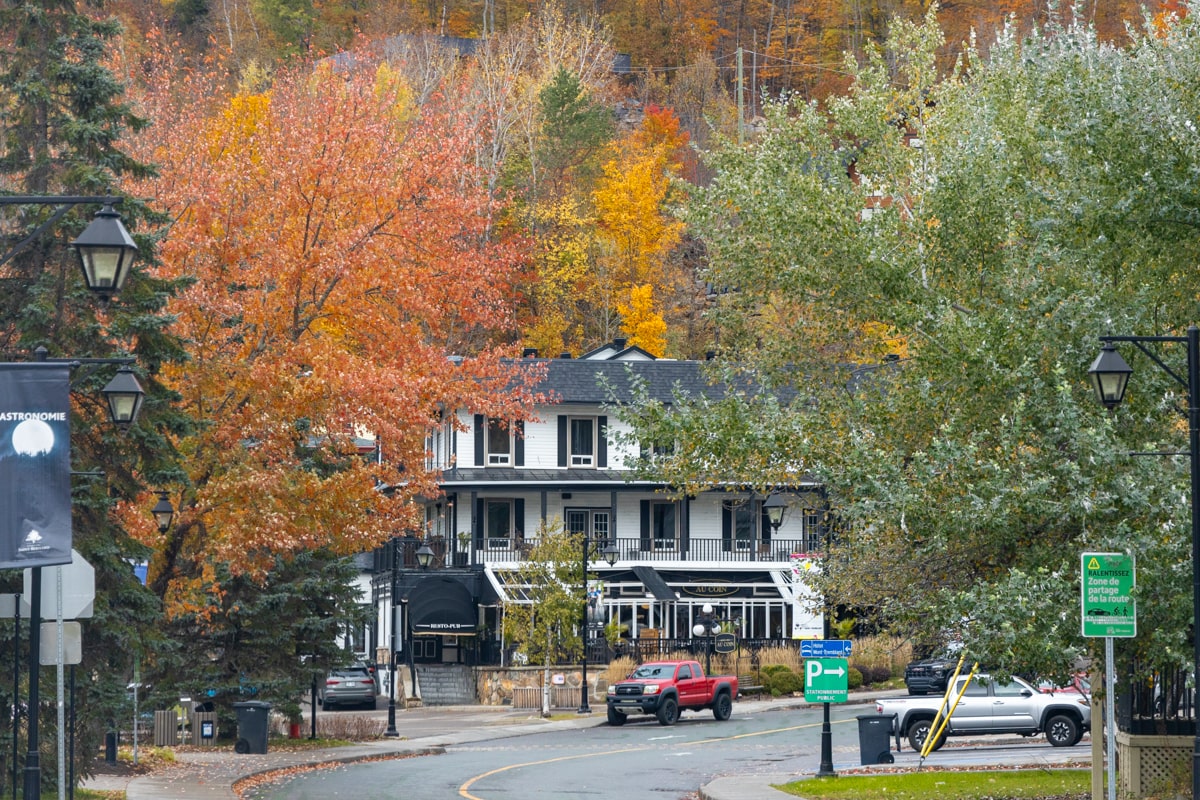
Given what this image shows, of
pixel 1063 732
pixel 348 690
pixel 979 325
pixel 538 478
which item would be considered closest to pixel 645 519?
pixel 538 478

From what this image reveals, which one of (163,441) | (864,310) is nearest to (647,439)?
(864,310)

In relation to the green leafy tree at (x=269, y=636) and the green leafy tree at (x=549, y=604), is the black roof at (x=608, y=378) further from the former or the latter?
the green leafy tree at (x=269, y=636)

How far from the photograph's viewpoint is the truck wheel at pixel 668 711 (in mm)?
40781

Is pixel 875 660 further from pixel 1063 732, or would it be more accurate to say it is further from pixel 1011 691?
pixel 1063 732

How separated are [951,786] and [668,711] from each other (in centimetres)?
1814

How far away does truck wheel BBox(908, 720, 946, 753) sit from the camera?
31656 mm

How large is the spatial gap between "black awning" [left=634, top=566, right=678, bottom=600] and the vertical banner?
42.6 m

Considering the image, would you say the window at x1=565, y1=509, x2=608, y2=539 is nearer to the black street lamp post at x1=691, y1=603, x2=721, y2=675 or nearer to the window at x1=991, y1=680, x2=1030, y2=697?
the black street lamp post at x1=691, y1=603, x2=721, y2=675

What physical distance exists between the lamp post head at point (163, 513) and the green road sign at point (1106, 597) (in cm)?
1550

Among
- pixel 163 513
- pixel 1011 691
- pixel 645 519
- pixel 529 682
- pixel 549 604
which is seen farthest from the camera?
pixel 645 519

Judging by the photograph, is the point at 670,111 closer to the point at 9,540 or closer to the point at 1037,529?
the point at 1037,529

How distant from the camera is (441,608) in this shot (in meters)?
53.8

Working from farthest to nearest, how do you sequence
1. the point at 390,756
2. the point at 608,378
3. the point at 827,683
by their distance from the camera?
the point at 608,378
the point at 390,756
the point at 827,683

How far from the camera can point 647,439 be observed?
940 inches
